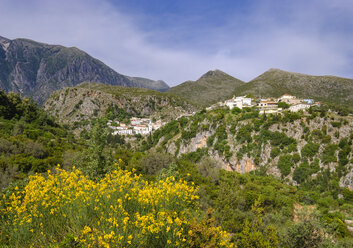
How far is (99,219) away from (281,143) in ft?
185

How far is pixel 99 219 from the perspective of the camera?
4621 mm

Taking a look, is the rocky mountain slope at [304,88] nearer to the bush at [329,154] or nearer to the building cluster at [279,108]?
the building cluster at [279,108]

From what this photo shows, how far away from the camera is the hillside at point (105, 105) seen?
131m

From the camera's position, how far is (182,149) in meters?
66.1

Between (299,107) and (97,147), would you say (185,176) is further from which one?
(299,107)

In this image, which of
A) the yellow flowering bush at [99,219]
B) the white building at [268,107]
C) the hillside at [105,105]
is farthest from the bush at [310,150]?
the hillside at [105,105]

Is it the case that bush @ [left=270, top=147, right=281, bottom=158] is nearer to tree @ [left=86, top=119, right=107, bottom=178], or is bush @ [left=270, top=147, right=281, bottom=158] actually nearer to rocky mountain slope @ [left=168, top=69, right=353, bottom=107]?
tree @ [left=86, top=119, right=107, bottom=178]

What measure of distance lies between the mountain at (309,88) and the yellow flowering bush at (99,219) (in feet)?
450

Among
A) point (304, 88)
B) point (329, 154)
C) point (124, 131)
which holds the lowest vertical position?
point (124, 131)

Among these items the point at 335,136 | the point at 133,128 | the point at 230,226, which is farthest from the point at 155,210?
the point at 133,128

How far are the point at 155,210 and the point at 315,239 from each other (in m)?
12.7

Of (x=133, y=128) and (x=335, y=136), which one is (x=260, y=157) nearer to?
(x=335, y=136)

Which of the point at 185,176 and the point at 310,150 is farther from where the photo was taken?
the point at 310,150

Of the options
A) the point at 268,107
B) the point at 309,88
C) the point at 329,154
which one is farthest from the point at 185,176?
the point at 309,88
